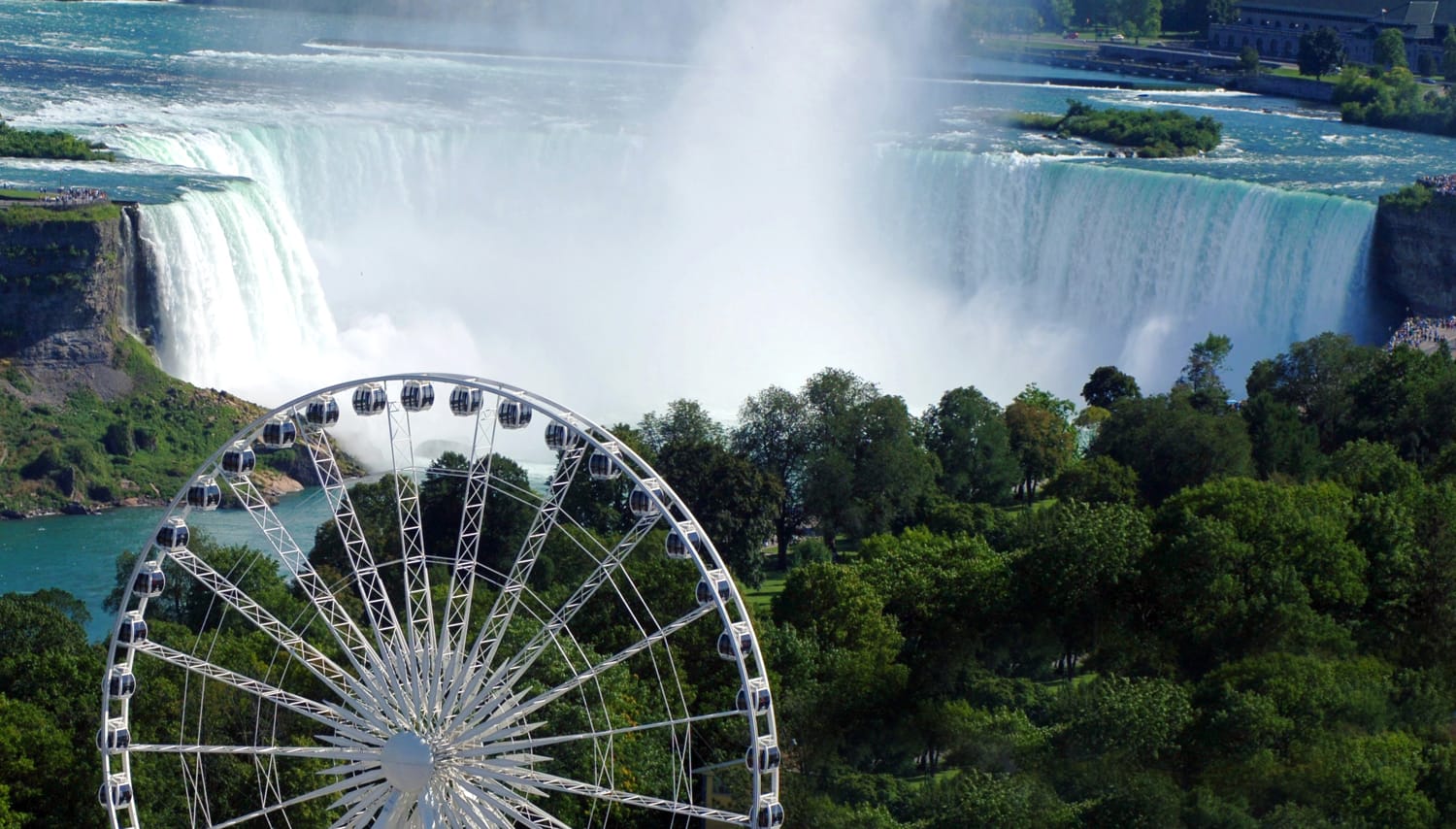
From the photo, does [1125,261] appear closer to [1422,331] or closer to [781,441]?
[1422,331]

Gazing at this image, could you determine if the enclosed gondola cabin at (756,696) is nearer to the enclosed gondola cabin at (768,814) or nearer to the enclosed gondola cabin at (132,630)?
the enclosed gondola cabin at (768,814)

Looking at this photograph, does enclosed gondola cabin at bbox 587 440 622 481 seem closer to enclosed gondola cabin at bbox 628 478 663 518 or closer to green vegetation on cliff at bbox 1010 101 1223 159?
enclosed gondola cabin at bbox 628 478 663 518

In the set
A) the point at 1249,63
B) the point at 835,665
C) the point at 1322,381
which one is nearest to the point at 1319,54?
the point at 1249,63

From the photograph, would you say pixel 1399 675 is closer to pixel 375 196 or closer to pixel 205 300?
pixel 205 300

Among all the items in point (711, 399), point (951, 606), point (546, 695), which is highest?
point (546, 695)

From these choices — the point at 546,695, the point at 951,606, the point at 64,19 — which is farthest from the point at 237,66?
the point at 546,695

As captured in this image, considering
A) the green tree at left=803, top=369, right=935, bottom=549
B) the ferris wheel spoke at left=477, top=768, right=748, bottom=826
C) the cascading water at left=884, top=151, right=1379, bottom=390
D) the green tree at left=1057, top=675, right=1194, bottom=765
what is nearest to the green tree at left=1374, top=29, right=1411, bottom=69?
the cascading water at left=884, top=151, right=1379, bottom=390
